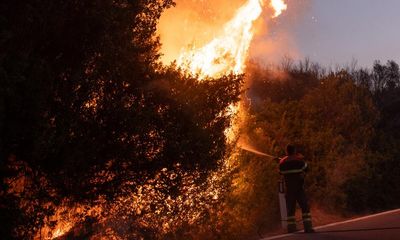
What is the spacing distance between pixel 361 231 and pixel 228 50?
4954mm

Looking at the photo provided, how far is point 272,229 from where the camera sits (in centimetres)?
1402

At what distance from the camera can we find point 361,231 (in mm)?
10125

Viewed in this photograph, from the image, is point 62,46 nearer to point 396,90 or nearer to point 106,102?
point 106,102

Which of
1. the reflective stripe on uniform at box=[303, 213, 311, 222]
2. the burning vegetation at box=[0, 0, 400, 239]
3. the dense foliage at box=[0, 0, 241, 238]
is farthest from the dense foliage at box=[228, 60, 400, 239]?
the dense foliage at box=[0, 0, 241, 238]

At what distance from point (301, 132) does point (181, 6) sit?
270 inches

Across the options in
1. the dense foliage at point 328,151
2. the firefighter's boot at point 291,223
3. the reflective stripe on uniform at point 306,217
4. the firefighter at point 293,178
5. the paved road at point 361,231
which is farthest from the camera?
the dense foliage at point 328,151

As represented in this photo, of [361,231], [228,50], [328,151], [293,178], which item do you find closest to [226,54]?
[228,50]

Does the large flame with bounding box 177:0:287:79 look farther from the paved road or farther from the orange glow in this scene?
the paved road

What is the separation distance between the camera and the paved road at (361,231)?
9219 mm

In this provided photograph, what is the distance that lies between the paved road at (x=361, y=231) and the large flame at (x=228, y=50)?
353 cm

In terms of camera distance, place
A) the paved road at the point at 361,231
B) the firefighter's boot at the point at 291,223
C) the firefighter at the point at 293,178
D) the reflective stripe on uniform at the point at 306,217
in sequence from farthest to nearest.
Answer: the firefighter's boot at the point at 291,223 → the firefighter at the point at 293,178 → the reflective stripe on uniform at the point at 306,217 → the paved road at the point at 361,231

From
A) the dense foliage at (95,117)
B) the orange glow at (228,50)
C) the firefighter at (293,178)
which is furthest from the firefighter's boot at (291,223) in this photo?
the orange glow at (228,50)

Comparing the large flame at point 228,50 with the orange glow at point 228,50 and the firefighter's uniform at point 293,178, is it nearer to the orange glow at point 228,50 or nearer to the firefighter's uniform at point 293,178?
the orange glow at point 228,50

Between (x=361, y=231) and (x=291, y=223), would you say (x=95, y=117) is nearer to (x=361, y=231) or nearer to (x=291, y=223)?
(x=291, y=223)
